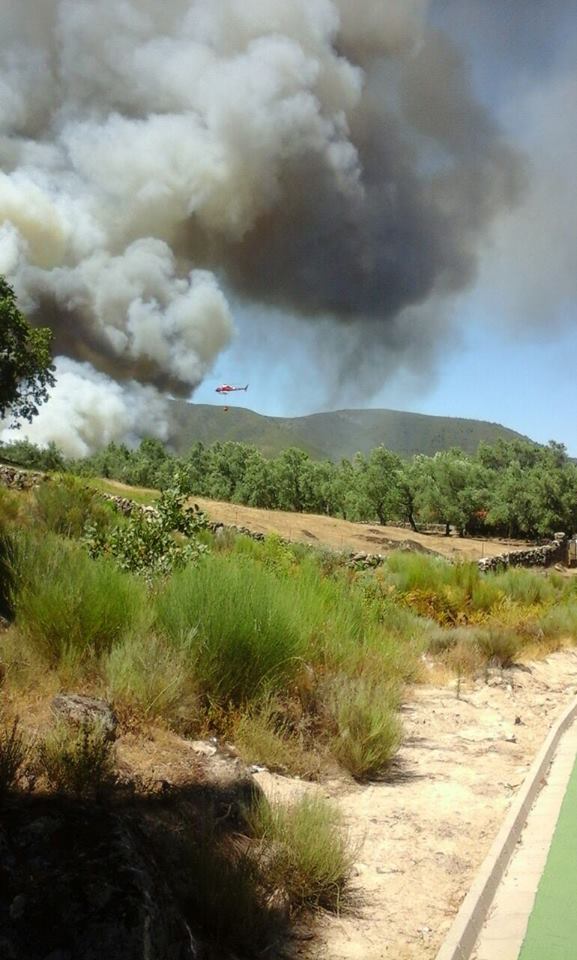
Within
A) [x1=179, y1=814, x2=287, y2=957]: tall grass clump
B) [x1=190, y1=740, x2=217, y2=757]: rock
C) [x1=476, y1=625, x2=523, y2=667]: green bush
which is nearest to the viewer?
[x1=179, y1=814, x2=287, y2=957]: tall grass clump

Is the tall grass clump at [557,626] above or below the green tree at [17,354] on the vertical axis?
below

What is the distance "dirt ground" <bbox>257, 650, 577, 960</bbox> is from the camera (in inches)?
177

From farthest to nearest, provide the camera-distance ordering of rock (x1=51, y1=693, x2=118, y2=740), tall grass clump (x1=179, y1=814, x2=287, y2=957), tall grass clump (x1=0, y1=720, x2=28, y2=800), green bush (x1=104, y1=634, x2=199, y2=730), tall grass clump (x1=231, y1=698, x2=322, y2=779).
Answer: tall grass clump (x1=231, y1=698, x2=322, y2=779) → green bush (x1=104, y1=634, x2=199, y2=730) → rock (x1=51, y1=693, x2=118, y2=740) → tall grass clump (x1=0, y1=720, x2=28, y2=800) → tall grass clump (x1=179, y1=814, x2=287, y2=957)

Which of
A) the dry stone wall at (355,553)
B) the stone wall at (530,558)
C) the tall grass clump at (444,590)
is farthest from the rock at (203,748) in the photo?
the stone wall at (530,558)

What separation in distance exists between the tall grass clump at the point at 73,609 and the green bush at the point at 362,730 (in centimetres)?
192

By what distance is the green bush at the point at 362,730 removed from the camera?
23.7 ft

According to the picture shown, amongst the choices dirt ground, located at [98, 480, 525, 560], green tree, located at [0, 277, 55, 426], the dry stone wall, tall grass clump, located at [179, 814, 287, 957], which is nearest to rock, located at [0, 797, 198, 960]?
tall grass clump, located at [179, 814, 287, 957]

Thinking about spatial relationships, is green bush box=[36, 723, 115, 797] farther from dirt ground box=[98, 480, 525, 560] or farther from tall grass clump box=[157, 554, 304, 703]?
dirt ground box=[98, 480, 525, 560]

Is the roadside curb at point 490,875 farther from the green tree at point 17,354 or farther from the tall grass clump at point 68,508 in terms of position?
the green tree at point 17,354

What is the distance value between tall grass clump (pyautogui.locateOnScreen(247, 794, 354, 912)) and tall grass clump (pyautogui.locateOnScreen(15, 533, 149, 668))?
239cm

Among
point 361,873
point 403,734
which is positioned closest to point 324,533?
point 403,734

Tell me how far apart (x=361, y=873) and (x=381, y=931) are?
2.60 feet

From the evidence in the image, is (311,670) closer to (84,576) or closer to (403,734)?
(403,734)

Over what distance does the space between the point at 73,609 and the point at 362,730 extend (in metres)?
2.72
